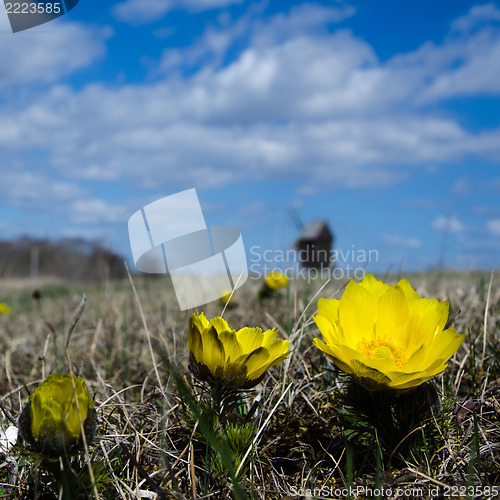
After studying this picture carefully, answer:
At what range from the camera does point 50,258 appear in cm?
2005

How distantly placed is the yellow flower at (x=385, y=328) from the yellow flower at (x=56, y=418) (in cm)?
55

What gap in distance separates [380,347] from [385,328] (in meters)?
0.09

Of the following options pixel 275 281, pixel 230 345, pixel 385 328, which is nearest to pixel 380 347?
pixel 385 328

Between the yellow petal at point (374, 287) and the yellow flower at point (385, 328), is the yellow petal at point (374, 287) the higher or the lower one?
the higher one

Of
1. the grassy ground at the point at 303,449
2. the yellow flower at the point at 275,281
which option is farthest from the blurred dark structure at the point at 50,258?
the grassy ground at the point at 303,449

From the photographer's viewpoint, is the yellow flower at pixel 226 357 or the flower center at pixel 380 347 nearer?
the yellow flower at pixel 226 357

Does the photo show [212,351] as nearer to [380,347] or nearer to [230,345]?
[230,345]

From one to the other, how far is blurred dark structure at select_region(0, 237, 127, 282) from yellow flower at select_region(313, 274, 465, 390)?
1499 cm

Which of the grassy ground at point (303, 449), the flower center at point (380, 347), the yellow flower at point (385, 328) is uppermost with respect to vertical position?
the yellow flower at point (385, 328)

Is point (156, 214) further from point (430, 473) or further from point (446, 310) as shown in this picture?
point (430, 473)

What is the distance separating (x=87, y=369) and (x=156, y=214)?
1163mm

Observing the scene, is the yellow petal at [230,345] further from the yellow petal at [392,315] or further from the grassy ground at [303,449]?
the yellow petal at [392,315]

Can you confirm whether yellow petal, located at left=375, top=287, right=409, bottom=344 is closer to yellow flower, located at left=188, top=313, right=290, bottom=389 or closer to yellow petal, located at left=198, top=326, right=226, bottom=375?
yellow flower, located at left=188, top=313, right=290, bottom=389

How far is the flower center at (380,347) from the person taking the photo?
4.17ft
